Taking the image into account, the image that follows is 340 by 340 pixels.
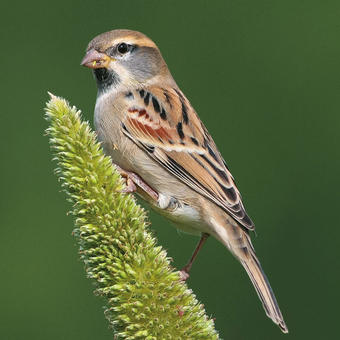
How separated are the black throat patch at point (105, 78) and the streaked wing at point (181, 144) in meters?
0.10

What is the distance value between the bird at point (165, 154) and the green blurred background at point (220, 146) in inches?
56.3

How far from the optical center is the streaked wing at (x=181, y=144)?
3529mm

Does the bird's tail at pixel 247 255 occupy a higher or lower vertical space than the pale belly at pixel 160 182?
lower

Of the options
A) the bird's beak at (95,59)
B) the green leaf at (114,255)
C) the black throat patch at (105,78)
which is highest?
the bird's beak at (95,59)

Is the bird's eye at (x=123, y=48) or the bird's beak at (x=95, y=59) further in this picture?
the bird's eye at (x=123, y=48)

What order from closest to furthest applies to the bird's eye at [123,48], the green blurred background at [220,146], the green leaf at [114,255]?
the green leaf at [114,255], the bird's eye at [123,48], the green blurred background at [220,146]

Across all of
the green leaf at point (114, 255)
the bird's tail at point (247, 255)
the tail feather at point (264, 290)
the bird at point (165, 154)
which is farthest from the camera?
the bird at point (165, 154)

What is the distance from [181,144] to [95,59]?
0.55 meters

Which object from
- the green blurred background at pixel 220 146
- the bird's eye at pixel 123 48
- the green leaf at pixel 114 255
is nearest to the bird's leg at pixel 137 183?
the bird's eye at pixel 123 48

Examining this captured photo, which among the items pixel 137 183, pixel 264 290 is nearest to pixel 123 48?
pixel 137 183

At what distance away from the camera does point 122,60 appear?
3852mm

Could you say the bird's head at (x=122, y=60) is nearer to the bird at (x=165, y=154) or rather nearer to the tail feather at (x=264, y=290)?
the bird at (x=165, y=154)

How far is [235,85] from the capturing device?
18.7 feet

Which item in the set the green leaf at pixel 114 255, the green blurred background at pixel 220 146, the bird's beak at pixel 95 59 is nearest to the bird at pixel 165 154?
the bird's beak at pixel 95 59
